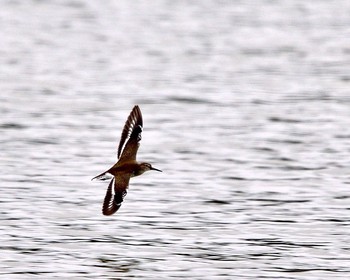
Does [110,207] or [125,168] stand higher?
[125,168]

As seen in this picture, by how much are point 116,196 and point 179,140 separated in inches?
272

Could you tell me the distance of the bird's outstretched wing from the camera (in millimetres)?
12055

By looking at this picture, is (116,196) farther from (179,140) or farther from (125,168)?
(179,140)

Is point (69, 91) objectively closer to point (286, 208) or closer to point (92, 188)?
point (92, 188)

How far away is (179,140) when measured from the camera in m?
19.0

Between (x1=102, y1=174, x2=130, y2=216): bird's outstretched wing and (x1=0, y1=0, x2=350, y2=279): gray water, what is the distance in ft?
2.00

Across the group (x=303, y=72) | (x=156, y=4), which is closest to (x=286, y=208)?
(x=303, y=72)

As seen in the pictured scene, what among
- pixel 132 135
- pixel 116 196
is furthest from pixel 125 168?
pixel 132 135

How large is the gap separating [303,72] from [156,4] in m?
10.9

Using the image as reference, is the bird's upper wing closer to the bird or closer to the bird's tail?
the bird

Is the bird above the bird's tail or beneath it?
above

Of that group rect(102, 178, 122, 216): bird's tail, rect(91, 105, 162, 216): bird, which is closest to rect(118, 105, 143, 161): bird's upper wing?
rect(91, 105, 162, 216): bird

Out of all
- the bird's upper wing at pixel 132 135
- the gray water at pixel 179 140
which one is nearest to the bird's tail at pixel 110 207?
the gray water at pixel 179 140

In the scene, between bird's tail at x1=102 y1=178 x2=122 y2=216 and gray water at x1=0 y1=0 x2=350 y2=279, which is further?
gray water at x1=0 y1=0 x2=350 y2=279
